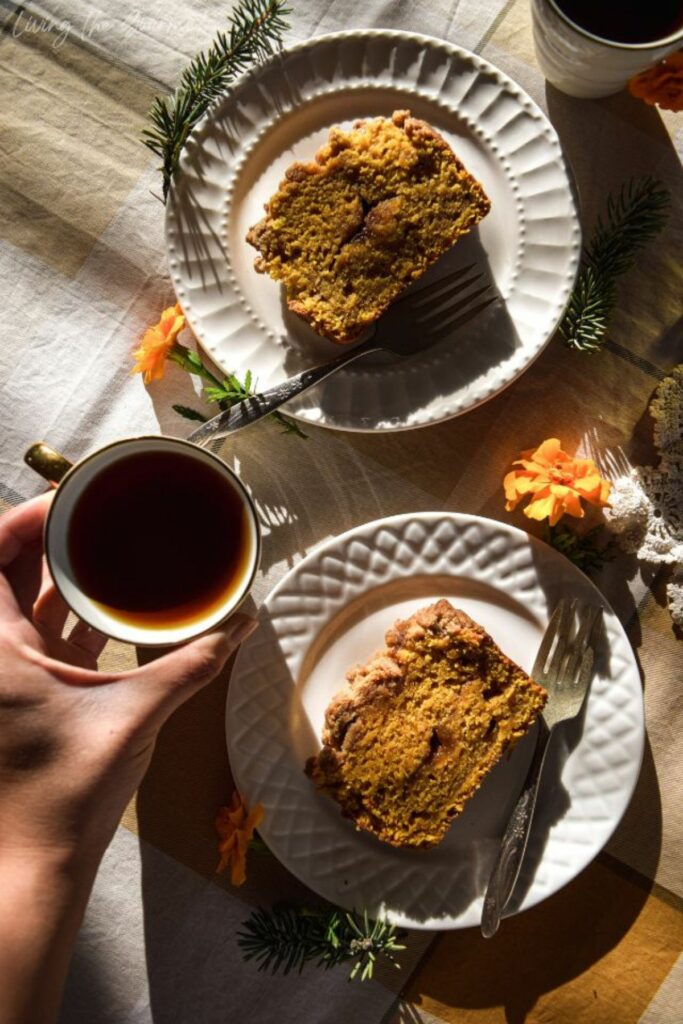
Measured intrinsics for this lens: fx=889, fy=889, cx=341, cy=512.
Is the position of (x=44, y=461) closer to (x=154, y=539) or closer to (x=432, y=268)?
(x=154, y=539)

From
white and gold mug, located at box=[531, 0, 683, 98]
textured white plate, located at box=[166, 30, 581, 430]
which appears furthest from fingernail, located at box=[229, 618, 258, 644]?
white and gold mug, located at box=[531, 0, 683, 98]

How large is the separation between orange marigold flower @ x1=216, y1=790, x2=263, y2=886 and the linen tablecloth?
0.05 metres

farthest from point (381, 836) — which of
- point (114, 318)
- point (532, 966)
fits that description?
point (114, 318)

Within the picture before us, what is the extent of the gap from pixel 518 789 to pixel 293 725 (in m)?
0.34

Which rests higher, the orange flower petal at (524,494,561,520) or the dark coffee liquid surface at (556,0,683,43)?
the dark coffee liquid surface at (556,0,683,43)

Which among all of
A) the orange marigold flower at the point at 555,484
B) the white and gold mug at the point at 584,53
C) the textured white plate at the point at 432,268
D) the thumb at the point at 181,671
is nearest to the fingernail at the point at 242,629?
the thumb at the point at 181,671

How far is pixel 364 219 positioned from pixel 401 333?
164 mm

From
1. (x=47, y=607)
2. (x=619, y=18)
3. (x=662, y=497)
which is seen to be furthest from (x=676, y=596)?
(x=47, y=607)

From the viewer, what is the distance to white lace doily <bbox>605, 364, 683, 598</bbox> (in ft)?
4.28

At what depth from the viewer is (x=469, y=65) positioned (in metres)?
1.24

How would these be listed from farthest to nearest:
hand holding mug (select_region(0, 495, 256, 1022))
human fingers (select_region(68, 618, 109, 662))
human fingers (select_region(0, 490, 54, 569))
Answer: human fingers (select_region(68, 618, 109, 662)) → human fingers (select_region(0, 490, 54, 569)) → hand holding mug (select_region(0, 495, 256, 1022))

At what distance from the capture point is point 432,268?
128cm

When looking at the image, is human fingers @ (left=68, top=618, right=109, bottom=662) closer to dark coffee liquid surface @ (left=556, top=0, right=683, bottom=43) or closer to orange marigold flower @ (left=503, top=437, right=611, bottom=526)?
orange marigold flower @ (left=503, top=437, right=611, bottom=526)

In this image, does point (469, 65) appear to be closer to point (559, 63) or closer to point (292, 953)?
→ point (559, 63)
